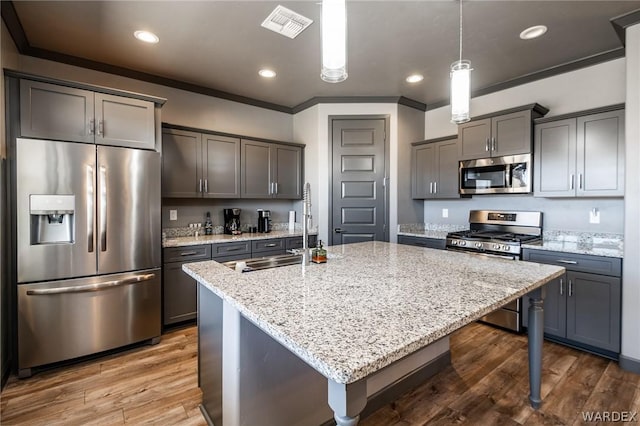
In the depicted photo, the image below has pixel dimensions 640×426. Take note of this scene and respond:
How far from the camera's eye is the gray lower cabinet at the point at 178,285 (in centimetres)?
305

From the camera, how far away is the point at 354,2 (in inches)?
87.4

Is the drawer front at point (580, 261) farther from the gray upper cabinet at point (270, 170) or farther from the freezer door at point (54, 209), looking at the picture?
the freezer door at point (54, 209)

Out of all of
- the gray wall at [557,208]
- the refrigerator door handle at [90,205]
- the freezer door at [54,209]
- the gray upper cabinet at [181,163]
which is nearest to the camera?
the freezer door at [54,209]

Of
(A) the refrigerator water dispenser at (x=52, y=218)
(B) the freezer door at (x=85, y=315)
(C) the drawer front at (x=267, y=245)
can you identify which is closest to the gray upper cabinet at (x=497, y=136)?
(C) the drawer front at (x=267, y=245)

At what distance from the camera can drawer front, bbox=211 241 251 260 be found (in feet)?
10.9

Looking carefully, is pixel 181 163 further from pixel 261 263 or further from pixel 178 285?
pixel 261 263

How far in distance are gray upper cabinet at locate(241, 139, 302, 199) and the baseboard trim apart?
354 cm

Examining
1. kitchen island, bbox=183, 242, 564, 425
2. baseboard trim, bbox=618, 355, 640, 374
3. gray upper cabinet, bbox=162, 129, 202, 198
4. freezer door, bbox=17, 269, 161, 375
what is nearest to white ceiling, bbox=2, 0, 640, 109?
gray upper cabinet, bbox=162, 129, 202, 198

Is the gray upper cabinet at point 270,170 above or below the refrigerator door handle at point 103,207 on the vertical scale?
above

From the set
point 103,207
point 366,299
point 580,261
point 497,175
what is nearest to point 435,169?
point 497,175

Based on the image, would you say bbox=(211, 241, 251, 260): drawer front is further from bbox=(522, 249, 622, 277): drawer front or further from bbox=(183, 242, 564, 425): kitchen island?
bbox=(522, 249, 622, 277): drawer front

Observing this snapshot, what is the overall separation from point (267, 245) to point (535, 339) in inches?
105

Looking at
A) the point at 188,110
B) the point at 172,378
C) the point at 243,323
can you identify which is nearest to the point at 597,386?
the point at 243,323

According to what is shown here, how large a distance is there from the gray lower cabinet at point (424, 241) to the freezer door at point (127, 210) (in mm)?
2829
